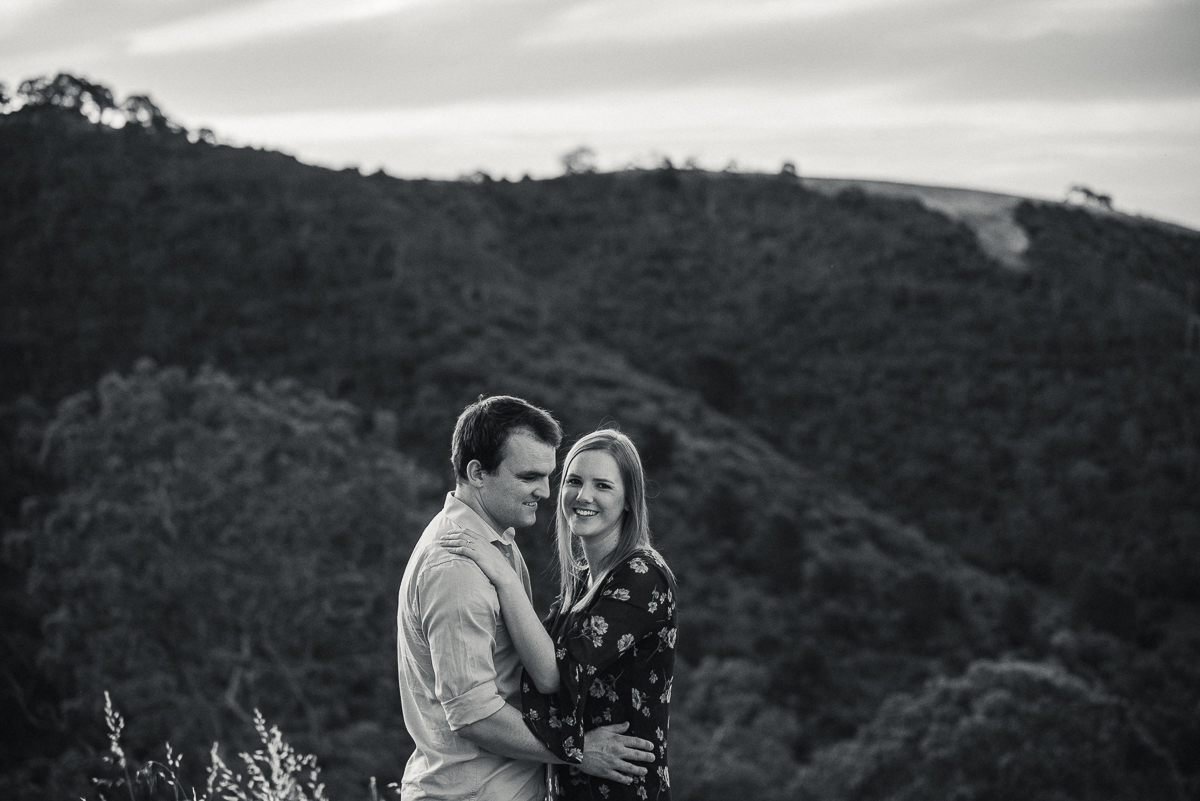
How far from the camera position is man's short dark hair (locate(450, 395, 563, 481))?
235 centimetres

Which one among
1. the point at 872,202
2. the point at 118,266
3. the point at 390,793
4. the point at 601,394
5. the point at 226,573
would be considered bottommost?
the point at 390,793

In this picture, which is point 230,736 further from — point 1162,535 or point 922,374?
point 922,374

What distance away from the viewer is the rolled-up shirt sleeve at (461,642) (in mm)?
2174

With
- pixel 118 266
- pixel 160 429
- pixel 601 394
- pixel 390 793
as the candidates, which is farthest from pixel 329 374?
pixel 390 793

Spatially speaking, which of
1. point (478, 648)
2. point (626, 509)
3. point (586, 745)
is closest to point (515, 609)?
point (478, 648)

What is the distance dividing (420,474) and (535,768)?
17.3 meters

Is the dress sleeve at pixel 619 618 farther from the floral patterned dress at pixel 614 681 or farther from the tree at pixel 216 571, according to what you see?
the tree at pixel 216 571

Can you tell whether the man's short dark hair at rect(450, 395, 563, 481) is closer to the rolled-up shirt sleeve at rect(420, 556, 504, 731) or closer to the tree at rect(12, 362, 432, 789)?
the rolled-up shirt sleeve at rect(420, 556, 504, 731)

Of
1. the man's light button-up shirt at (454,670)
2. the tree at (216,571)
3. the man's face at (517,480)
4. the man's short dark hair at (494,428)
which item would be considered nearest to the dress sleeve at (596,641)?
the man's light button-up shirt at (454,670)

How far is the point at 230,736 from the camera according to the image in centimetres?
1428

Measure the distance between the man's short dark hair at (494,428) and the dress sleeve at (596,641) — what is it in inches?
14.9

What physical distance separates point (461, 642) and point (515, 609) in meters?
0.15

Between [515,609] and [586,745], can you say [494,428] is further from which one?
[586,745]

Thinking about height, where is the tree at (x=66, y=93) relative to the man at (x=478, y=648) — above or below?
above
